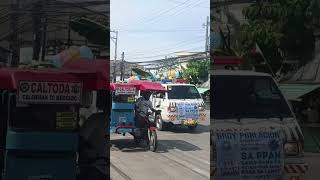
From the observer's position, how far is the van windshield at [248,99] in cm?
338

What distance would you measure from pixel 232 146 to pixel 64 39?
4.15ft

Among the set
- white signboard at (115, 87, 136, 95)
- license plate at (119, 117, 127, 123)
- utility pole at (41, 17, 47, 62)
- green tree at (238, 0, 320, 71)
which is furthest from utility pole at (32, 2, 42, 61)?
green tree at (238, 0, 320, 71)

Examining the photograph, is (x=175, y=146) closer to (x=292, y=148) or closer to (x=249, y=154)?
(x=249, y=154)

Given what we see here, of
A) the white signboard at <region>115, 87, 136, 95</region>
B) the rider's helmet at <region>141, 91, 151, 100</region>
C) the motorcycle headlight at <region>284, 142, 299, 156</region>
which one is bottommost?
the motorcycle headlight at <region>284, 142, 299, 156</region>

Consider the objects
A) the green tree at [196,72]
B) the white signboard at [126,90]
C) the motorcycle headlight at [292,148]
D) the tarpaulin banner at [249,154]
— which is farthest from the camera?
the motorcycle headlight at [292,148]

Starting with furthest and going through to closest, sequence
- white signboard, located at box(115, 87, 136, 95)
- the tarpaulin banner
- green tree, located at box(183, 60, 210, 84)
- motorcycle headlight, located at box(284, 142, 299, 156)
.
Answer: motorcycle headlight, located at box(284, 142, 299, 156)
the tarpaulin banner
white signboard, located at box(115, 87, 136, 95)
green tree, located at box(183, 60, 210, 84)

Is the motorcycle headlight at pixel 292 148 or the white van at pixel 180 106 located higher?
the white van at pixel 180 106

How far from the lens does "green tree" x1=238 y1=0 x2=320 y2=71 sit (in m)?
3.46

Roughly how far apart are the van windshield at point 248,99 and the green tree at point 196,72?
234 mm

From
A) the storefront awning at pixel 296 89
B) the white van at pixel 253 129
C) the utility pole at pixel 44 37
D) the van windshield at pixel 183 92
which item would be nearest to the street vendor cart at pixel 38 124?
the utility pole at pixel 44 37

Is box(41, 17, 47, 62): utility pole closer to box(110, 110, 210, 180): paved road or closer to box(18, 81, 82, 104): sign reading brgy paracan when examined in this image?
box(18, 81, 82, 104): sign reading brgy paracan

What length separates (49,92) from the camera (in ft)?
10.6

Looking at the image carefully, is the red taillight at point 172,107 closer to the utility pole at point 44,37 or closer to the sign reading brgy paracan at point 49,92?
the sign reading brgy paracan at point 49,92

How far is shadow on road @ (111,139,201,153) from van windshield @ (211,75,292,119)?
0.32 metres
